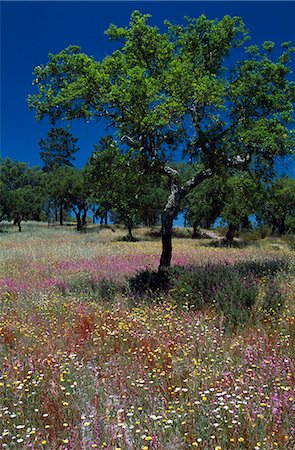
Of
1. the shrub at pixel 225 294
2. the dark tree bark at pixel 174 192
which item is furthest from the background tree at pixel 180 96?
the shrub at pixel 225 294

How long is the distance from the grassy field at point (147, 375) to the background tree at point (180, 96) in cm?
407

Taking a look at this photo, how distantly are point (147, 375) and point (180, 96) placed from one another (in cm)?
703

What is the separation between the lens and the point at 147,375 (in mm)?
4980

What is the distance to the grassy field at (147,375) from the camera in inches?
141

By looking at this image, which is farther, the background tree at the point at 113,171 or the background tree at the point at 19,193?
the background tree at the point at 19,193

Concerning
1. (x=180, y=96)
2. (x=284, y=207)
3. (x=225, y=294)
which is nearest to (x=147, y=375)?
(x=225, y=294)

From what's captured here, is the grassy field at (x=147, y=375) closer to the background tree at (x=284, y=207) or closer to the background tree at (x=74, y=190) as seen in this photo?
the background tree at (x=284, y=207)

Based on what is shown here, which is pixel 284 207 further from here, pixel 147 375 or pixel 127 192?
pixel 147 375

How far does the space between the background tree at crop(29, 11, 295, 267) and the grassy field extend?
4073mm

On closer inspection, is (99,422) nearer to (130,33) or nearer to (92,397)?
(92,397)

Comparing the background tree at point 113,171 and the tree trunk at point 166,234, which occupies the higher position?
the background tree at point 113,171

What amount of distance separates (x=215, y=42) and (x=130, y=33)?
2837mm

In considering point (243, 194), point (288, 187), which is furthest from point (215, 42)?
point (288, 187)

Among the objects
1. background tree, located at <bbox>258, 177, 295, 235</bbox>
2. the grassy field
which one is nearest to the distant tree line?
background tree, located at <bbox>258, 177, 295, 235</bbox>
